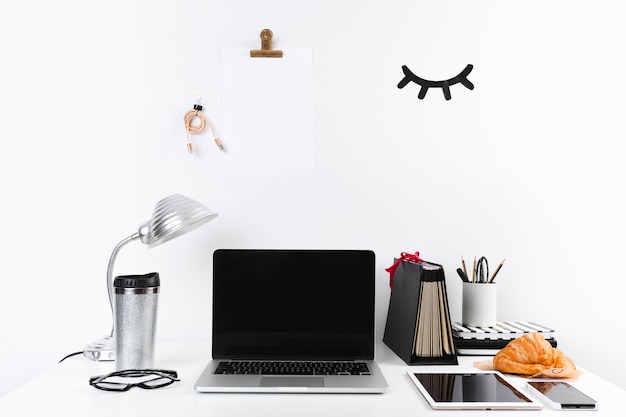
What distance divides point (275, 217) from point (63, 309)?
59cm

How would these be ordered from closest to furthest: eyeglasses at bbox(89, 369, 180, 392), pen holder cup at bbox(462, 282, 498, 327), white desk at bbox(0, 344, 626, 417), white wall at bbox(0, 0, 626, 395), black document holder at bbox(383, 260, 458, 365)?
white desk at bbox(0, 344, 626, 417) → eyeglasses at bbox(89, 369, 180, 392) → black document holder at bbox(383, 260, 458, 365) → pen holder cup at bbox(462, 282, 498, 327) → white wall at bbox(0, 0, 626, 395)

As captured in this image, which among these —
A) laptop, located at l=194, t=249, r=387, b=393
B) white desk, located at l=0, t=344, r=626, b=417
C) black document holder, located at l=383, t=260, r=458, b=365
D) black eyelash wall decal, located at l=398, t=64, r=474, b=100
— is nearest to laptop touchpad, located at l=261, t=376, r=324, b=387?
white desk, located at l=0, t=344, r=626, b=417

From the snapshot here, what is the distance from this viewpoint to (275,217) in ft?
4.83

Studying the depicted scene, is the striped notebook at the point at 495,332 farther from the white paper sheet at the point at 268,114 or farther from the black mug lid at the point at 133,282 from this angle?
the black mug lid at the point at 133,282

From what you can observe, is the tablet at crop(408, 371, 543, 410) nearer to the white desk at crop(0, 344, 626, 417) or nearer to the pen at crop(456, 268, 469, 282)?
the white desk at crop(0, 344, 626, 417)

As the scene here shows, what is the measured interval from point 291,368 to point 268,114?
651 mm

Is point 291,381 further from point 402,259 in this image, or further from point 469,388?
point 402,259

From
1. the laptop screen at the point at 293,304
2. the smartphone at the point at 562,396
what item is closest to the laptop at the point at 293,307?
the laptop screen at the point at 293,304

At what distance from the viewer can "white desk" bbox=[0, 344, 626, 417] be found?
0.93 meters

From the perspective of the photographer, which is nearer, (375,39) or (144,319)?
(144,319)

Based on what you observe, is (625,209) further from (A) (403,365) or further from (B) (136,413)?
(B) (136,413)

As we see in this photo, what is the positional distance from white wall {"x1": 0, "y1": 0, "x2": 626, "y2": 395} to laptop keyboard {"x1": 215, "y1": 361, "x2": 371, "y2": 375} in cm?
30

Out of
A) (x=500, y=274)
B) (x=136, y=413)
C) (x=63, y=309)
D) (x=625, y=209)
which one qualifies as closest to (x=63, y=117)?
(x=63, y=309)

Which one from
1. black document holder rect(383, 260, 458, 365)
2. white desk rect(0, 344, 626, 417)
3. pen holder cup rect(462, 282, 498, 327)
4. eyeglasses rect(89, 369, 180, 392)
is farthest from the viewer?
pen holder cup rect(462, 282, 498, 327)
